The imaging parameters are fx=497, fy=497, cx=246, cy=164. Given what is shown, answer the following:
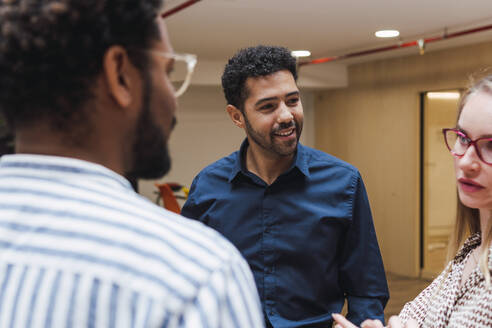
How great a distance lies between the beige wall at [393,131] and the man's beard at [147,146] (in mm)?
5601

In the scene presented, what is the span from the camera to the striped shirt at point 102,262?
52cm

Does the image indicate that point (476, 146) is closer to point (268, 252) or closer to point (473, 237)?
point (473, 237)

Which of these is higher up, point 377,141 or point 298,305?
point 298,305

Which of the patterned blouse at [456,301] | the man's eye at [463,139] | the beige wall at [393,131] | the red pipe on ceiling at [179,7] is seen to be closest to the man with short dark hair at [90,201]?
the patterned blouse at [456,301]

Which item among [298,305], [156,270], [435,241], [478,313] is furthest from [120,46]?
[435,241]

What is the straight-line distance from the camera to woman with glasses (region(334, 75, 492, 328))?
99 cm

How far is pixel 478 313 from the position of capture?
0.96m

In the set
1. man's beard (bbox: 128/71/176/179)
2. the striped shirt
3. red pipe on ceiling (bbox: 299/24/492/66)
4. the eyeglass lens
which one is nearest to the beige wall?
red pipe on ceiling (bbox: 299/24/492/66)

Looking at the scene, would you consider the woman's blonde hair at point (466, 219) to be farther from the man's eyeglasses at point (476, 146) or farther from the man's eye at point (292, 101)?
the man's eye at point (292, 101)

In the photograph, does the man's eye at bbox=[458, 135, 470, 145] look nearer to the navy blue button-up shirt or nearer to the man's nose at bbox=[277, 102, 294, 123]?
the navy blue button-up shirt

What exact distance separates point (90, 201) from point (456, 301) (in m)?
0.83

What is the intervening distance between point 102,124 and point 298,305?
46.8 inches

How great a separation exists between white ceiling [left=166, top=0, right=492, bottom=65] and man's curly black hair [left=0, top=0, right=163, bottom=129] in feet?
11.1

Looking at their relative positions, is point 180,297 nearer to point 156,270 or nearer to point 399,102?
point 156,270
